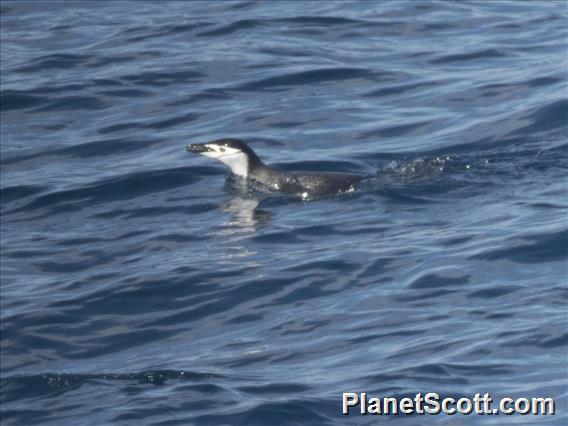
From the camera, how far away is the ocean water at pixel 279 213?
10.8 m

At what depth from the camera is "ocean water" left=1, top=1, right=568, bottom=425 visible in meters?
10.8

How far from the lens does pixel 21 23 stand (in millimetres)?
25609

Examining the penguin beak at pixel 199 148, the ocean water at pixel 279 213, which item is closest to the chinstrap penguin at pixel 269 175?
the penguin beak at pixel 199 148

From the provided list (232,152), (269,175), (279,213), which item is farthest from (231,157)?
(279,213)

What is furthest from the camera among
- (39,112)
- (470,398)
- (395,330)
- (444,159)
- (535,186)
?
(39,112)

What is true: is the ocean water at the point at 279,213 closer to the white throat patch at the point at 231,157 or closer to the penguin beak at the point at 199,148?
the white throat patch at the point at 231,157

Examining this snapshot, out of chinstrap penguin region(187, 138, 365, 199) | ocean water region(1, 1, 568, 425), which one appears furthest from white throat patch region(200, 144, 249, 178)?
ocean water region(1, 1, 568, 425)

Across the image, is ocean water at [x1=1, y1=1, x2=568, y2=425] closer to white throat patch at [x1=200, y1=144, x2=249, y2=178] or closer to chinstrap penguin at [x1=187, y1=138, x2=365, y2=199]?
chinstrap penguin at [x1=187, y1=138, x2=365, y2=199]

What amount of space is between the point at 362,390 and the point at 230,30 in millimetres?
14404

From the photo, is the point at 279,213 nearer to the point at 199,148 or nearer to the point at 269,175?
the point at 269,175

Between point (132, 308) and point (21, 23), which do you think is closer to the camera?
point (132, 308)

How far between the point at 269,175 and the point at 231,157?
1.78 feet

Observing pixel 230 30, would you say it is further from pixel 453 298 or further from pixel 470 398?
pixel 470 398

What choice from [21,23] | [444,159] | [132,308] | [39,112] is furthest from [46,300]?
[21,23]
